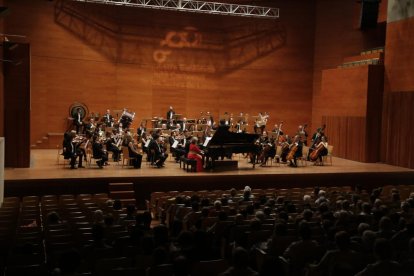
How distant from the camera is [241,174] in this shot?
42.6 ft

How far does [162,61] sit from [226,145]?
8516mm

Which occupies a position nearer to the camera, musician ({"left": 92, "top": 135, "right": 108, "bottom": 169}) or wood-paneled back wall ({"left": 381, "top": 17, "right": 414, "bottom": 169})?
musician ({"left": 92, "top": 135, "right": 108, "bottom": 169})

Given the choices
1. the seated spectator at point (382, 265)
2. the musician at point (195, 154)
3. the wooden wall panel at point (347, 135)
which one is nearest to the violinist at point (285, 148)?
the wooden wall panel at point (347, 135)

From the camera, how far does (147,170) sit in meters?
13.3

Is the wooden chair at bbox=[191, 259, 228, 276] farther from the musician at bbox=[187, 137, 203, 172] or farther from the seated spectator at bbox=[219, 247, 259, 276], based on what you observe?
the musician at bbox=[187, 137, 203, 172]

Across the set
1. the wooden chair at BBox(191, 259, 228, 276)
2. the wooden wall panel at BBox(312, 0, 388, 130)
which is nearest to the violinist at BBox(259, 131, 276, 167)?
the wooden wall panel at BBox(312, 0, 388, 130)

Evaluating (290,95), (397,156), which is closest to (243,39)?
(290,95)

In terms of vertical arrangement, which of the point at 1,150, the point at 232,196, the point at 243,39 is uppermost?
the point at 243,39

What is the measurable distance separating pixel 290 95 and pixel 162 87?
21.3 feet

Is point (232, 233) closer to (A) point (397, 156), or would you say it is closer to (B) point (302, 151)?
(B) point (302, 151)

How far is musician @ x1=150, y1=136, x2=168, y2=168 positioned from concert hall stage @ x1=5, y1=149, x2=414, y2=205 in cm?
30

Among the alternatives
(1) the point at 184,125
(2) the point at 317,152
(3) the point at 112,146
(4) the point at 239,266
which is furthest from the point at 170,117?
(4) the point at 239,266

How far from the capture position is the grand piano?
1309 cm

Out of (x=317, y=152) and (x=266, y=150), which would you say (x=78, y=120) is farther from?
(x=317, y=152)
